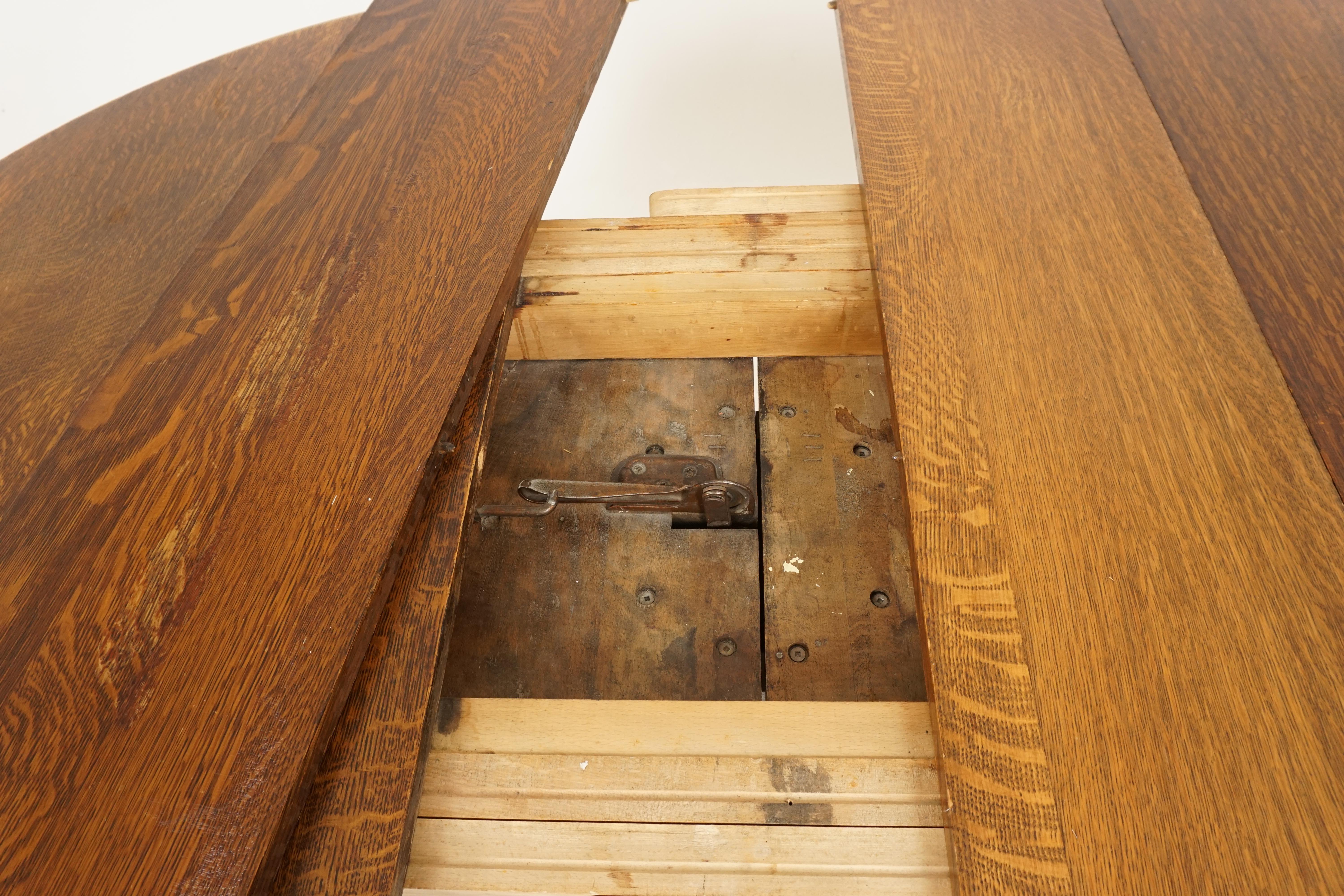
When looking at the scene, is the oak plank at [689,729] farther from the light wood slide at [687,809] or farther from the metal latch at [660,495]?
the metal latch at [660,495]

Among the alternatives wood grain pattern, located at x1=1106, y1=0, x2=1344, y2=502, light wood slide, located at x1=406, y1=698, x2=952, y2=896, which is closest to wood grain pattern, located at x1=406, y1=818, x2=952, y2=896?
light wood slide, located at x1=406, y1=698, x2=952, y2=896

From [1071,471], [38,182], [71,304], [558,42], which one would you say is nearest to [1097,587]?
[1071,471]

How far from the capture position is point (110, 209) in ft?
4.45

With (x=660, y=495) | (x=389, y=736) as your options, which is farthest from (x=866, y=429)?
(x=389, y=736)

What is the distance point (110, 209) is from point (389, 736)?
1.03m

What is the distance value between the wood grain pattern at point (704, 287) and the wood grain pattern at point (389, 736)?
1.24ft

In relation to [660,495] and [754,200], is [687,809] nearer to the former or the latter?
[660,495]

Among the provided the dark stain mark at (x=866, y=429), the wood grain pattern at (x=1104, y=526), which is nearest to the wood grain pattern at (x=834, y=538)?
the dark stain mark at (x=866, y=429)

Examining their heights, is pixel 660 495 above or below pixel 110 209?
below

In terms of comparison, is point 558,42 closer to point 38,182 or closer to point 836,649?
point 38,182

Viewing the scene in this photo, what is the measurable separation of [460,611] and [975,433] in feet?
1.90

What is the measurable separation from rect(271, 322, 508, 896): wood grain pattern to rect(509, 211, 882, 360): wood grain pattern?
1.24ft

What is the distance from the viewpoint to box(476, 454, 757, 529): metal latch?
1.06m

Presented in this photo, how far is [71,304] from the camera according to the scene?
47.4 inches
